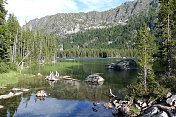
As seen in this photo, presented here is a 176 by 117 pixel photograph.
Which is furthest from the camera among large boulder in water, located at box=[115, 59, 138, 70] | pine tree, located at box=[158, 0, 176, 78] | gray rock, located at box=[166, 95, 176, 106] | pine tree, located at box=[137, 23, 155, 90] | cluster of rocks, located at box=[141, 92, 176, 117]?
large boulder in water, located at box=[115, 59, 138, 70]

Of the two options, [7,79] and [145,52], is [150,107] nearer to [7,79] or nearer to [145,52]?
[145,52]

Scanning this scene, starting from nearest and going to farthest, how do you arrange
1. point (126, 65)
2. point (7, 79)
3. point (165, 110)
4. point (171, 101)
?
point (165, 110)
point (171, 101)
point (7, 79)
point (126, 65)

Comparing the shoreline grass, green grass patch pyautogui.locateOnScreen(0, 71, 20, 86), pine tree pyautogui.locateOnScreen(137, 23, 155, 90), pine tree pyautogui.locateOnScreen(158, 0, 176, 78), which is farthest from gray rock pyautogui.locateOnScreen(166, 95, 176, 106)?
green grass patch pyautogui.locateOnScreen(0, 71, 20, 86)

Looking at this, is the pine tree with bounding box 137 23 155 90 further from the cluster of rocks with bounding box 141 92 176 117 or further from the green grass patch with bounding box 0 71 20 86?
the green grass patch with bounding box 0 71 20 86

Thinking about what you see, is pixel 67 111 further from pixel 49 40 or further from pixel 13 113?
pixel 49 40

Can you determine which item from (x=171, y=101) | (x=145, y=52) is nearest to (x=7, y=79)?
(x=145, y=52)

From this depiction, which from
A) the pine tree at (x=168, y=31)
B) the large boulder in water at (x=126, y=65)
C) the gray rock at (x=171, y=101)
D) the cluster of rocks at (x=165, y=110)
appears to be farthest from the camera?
the large boulder in water at (x=126, y=65)

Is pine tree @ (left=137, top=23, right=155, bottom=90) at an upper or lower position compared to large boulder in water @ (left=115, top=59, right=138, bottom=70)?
upper

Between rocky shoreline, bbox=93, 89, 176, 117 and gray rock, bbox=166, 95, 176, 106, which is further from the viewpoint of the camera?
gray rock, bbox=166, 95, 176, 106

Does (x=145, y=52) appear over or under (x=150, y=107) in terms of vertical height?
over

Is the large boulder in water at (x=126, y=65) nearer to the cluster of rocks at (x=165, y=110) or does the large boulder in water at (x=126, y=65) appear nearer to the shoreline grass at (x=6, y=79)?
the shoreline grass at (x=6, y=79)

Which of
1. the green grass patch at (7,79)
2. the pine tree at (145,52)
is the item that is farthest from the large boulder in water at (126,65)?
the green grass patch at (7,79)

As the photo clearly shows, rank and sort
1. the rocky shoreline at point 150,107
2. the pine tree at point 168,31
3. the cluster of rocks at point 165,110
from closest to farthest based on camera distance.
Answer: the cluster of rocks at point 165,110
the rocky shoreline at point 150,107
the pine tree at point 168,31

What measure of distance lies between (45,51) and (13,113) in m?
87.2
